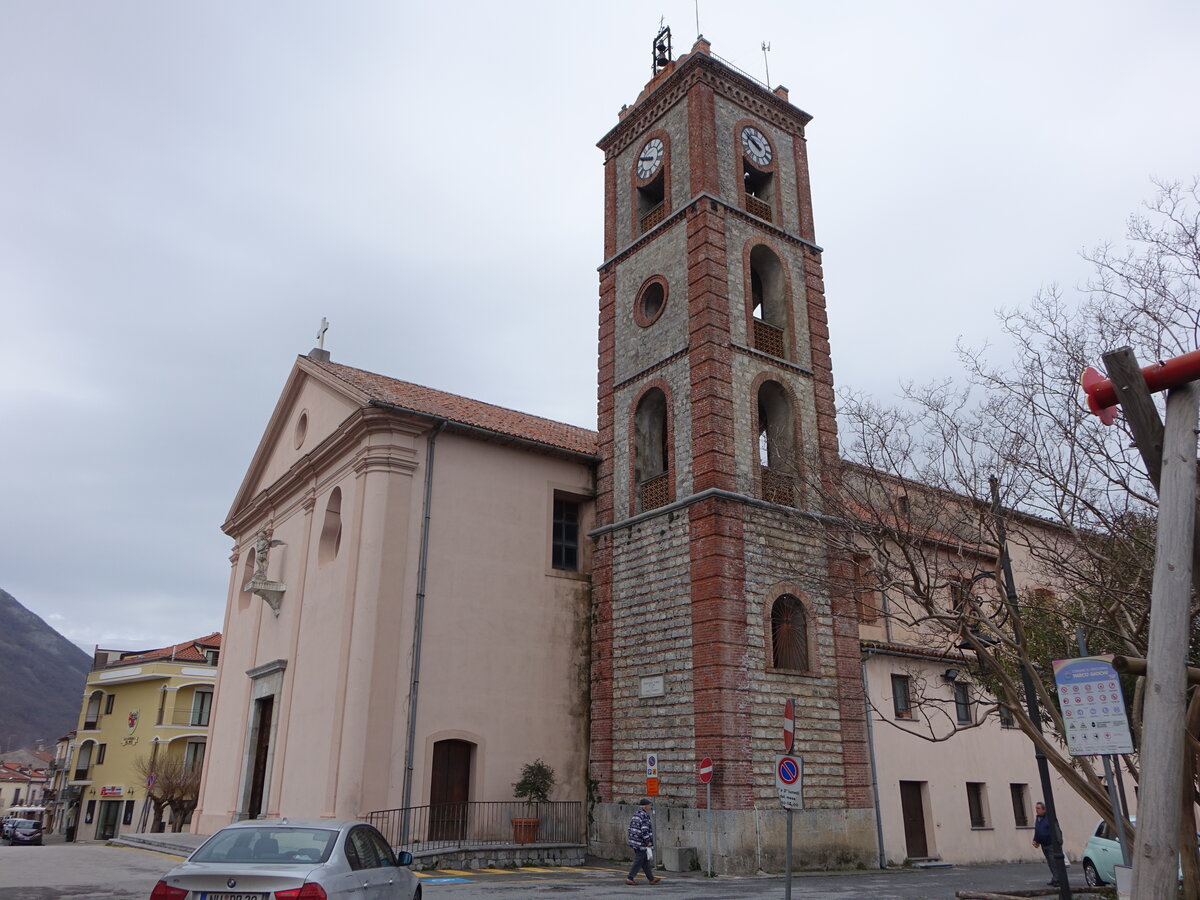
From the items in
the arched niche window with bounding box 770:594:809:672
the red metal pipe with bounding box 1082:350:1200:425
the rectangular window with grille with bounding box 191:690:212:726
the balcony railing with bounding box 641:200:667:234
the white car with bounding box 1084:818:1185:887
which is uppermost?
the balcony railing with bounding box 641:200:667:234

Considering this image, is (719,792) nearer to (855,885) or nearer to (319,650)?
(855,885)

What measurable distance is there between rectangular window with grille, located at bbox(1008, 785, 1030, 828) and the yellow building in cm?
3815

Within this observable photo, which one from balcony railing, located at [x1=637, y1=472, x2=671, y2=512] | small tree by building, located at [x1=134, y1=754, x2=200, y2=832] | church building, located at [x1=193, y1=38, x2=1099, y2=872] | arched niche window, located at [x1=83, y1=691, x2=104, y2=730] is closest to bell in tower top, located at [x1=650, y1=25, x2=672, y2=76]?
church building, located at [x1=193, y1=38, x2=1099, y2=872]

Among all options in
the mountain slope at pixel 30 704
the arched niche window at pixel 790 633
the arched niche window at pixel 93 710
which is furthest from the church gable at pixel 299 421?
the mountain slope at pixel 30 704

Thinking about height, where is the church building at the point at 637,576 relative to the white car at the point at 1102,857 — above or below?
above

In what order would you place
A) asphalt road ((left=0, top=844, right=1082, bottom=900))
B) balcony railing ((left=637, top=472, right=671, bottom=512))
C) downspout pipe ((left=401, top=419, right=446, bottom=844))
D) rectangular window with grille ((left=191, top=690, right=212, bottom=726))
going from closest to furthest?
asphalt road ((left=0, top=844, right=1082, bottom=900))
downspout pipe ((left=401, top=419, right=446, bottom=844))
balcony railing ((left=637, top=472, right=671, bottom=512))
rectangular window with grille ((left=191, top=690, right=212, bottom=726))

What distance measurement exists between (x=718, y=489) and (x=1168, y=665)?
1404 centimetres

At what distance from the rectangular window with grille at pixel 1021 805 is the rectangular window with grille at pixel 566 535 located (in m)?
12.7

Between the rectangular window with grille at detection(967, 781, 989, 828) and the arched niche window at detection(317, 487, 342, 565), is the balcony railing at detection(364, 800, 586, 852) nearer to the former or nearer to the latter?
the arched niche window at detection(317, 487, 342, 565)

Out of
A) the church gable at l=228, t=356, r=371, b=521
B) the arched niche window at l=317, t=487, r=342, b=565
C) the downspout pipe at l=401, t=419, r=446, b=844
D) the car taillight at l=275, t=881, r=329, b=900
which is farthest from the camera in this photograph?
the church gable at l=228, t=356, r=371, b=521

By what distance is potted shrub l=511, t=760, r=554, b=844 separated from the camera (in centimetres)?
1833

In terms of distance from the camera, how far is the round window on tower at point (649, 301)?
860 inches

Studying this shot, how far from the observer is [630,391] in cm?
2186

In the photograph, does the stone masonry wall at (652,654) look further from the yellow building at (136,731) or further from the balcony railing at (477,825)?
the yellow building at (136,731)
